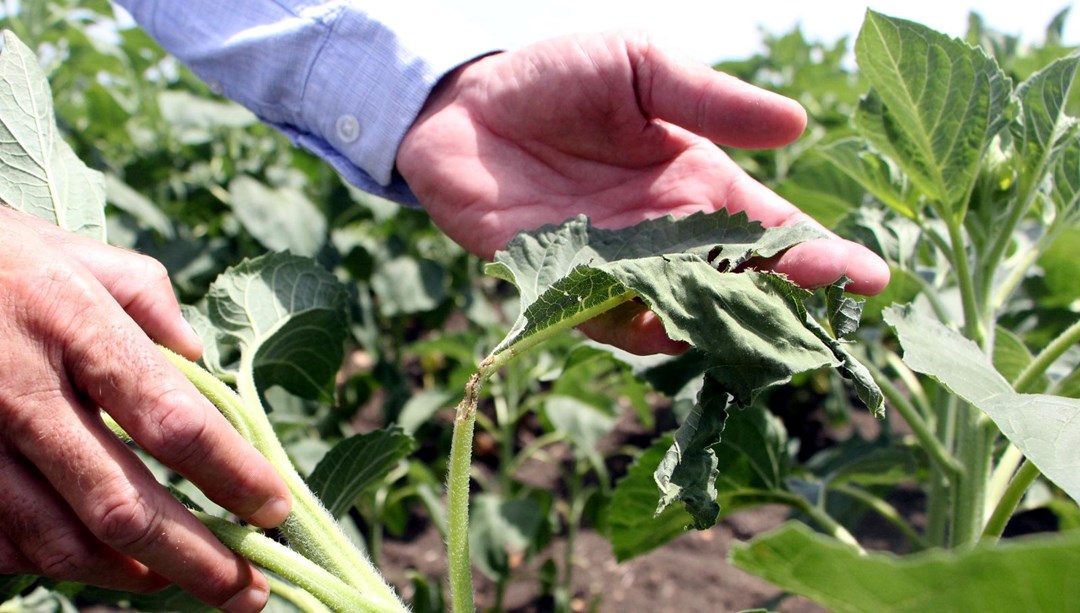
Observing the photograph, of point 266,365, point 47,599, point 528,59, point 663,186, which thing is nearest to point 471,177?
point 528,59

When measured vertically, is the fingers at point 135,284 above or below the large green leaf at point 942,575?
below

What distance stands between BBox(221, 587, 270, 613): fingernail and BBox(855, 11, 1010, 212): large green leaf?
1160 mm

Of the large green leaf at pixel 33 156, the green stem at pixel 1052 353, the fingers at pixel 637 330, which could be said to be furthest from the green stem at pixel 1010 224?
the large green leaf at pixel 33 156

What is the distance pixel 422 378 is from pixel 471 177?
3388 millimetres

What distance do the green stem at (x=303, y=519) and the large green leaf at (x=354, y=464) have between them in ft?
0.69

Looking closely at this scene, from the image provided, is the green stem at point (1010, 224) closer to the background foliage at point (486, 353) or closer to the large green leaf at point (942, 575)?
the background foliage at point (486, 353)

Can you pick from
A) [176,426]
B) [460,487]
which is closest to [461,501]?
[460,487]

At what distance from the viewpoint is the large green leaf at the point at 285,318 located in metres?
1.52

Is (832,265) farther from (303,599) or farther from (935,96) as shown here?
(303,599)

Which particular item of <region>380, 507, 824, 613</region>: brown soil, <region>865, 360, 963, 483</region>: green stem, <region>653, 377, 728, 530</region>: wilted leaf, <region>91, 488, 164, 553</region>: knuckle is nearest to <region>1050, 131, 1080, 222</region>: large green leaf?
<region>865, 360, 963, 483</region>: green stem

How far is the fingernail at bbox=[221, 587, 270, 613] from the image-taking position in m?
1.10

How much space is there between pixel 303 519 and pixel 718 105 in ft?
3.10

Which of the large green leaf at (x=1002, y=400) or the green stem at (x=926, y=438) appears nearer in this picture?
the large green leaf at (x=1002, y=400)

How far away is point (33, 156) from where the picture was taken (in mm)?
1427
